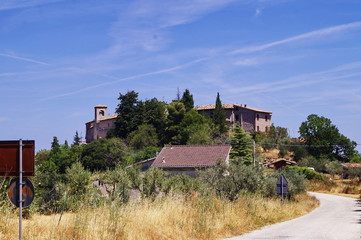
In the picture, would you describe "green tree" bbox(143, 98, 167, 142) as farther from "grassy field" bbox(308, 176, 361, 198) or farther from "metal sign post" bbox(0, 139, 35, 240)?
"metal sign post" bbox(0, 139, 35, 240)

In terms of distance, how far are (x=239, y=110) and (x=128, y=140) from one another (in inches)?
1132

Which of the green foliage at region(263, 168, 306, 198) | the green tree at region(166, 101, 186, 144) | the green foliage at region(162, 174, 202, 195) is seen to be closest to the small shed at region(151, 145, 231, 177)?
the green foliage at region(263, 168, 306, 198)

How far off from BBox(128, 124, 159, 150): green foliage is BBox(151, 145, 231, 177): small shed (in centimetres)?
2995

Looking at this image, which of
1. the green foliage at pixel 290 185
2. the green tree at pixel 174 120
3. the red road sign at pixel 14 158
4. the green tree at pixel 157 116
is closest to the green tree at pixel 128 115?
the green tree at pixel 157 116

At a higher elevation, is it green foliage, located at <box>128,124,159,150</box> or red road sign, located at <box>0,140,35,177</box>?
green foliage, located at <box>128,124,159,150</box>

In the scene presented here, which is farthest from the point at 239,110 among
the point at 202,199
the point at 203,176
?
the point at 202,199

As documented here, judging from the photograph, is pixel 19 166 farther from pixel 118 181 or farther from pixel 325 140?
pixel 325 140

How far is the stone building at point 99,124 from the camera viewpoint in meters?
112

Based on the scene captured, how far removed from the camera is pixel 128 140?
90562 millimetres

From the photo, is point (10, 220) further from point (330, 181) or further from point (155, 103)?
point (155, 103)

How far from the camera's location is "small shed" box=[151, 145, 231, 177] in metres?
51.6

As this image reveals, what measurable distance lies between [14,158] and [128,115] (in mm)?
84508

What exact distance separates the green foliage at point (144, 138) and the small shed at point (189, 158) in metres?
30.0

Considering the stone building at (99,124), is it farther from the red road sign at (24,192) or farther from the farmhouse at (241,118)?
the red road sign at (24,192)
